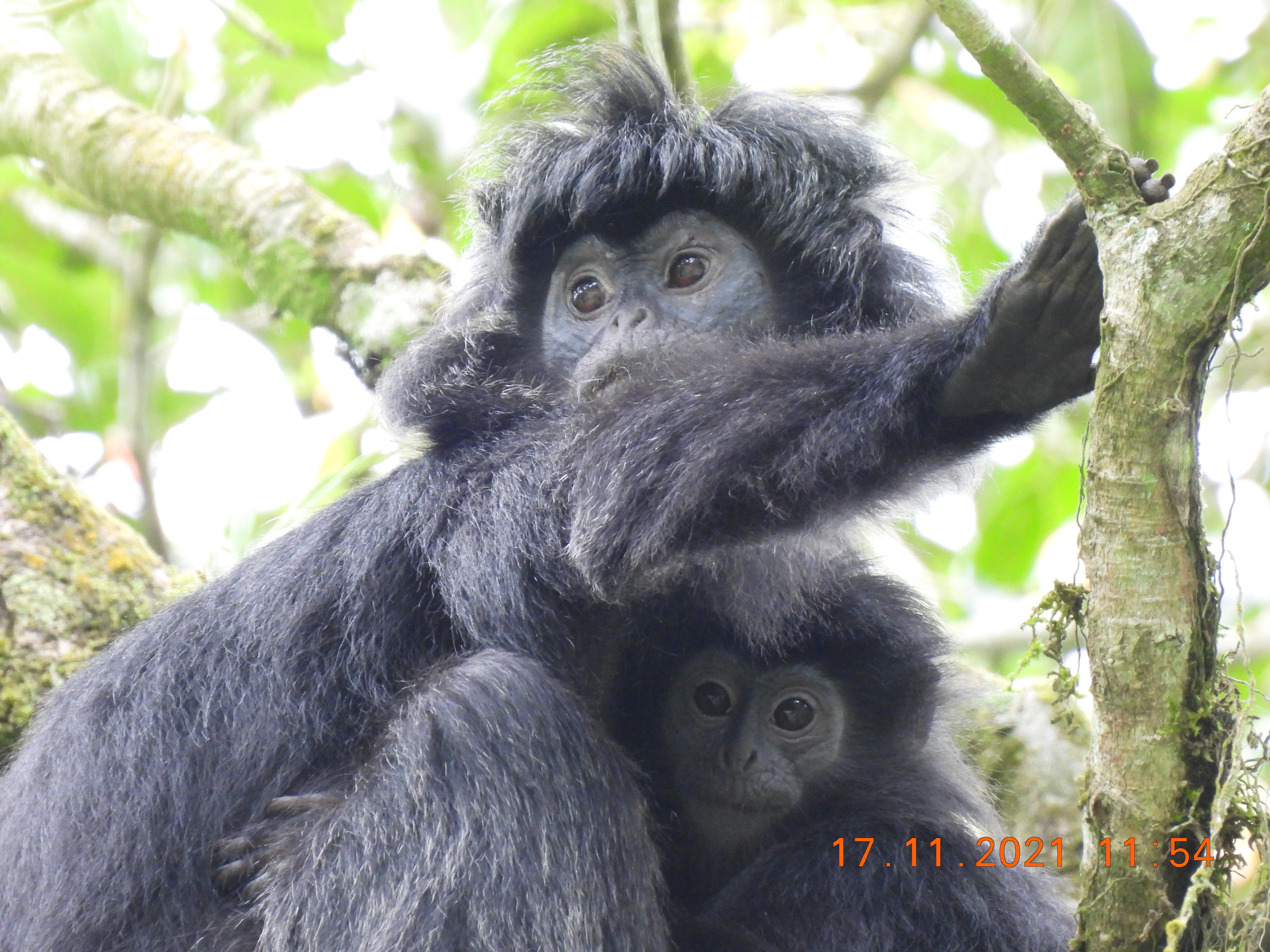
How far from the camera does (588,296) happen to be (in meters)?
4.04

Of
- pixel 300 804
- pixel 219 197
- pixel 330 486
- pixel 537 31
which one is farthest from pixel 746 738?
pixel 537 31

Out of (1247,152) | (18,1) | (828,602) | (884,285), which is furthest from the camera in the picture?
(18,1)

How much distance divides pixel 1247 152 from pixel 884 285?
1830mm

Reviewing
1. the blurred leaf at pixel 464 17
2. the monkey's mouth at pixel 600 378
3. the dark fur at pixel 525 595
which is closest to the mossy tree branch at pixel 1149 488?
the dark fur at pixel 525 595

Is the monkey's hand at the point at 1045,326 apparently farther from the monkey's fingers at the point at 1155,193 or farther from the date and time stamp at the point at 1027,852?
the date and time stamp at the point at 1027,852

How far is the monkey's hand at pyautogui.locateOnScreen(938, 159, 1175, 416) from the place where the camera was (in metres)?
2.52

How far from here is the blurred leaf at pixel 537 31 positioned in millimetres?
6293

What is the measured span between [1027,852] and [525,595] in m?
2.20

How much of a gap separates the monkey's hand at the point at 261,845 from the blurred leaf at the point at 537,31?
3.89m

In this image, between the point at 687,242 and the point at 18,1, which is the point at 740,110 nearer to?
the point at 687,242

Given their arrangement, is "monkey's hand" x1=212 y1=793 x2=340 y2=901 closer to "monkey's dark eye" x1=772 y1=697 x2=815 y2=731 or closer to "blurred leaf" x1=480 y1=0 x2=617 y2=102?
"monkey's dark eye" x1=772 y1=697 x2=815 y2=731

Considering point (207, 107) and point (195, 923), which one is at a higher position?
point (207, 107)


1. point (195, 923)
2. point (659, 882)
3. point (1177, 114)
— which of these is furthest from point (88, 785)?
point (1177, 114)

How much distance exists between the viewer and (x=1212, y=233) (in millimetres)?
2316
